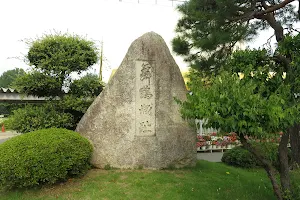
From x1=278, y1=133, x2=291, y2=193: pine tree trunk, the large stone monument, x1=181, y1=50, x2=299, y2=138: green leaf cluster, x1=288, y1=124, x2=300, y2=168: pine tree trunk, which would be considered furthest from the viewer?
x1=288, y1=124, x2=300, y2=168: pine tree trunk

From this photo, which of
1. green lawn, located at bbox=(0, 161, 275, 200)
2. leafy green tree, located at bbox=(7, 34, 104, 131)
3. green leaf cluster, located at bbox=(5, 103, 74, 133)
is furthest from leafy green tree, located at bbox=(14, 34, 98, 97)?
green lawn, located at bbox=(0, 161, 275, 200)

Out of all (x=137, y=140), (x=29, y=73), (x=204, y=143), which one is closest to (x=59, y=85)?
(x=29, y=73)

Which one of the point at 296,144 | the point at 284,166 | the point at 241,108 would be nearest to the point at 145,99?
the point at 241,108

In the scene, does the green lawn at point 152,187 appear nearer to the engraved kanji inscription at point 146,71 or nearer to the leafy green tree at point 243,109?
the leafy green tree at point 243,109

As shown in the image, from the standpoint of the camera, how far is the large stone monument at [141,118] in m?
6.29

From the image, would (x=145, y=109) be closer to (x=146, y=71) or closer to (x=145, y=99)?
(x=145, y=99)

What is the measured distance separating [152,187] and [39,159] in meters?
2.24

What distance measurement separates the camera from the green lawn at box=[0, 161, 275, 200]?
16.4ft

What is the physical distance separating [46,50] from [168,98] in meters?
3.38

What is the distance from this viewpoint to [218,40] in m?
6.63

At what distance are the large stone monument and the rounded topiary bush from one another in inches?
36.2

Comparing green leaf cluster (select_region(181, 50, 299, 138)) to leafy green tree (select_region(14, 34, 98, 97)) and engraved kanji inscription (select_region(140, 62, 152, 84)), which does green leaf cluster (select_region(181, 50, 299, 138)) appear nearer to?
engraved kanji inscription (select_region(140, 62, 152, 84))

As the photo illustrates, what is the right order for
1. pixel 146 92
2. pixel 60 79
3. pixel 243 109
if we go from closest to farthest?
pixel 243 109 → pixel 146 92 → pixel 60 79

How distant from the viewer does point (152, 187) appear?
5328 millimetres
